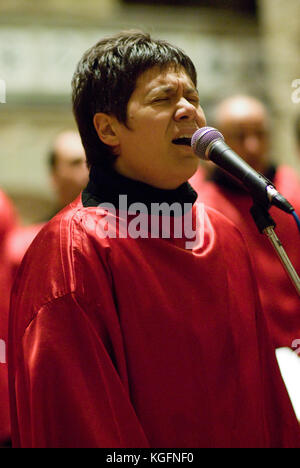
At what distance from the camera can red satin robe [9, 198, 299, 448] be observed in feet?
4.75

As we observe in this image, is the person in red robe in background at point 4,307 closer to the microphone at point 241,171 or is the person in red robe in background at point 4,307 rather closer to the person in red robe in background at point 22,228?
the person in red robe in background at point 22,228

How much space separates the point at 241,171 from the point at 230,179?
1466 millimetres

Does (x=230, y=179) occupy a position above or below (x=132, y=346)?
above

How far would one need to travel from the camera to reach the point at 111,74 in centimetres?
162

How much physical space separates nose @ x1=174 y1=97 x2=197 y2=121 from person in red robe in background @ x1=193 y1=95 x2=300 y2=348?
86cm

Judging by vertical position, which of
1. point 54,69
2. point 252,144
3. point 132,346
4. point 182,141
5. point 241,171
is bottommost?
point 132,346

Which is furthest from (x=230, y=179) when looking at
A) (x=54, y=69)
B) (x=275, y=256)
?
(x=54, y=69)

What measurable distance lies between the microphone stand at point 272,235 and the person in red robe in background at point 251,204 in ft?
3.13

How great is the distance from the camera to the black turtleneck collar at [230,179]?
2.84 metres

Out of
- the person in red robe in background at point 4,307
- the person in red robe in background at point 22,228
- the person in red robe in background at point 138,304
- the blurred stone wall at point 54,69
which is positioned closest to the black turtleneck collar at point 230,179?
the person in red robe in background at point 22,228

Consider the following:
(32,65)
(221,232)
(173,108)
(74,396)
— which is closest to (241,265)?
(221,232)

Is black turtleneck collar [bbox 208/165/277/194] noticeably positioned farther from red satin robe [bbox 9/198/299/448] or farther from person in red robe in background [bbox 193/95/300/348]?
red satin robe [bbox 9/198/299/448]

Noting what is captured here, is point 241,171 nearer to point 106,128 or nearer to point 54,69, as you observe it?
point 106,128
